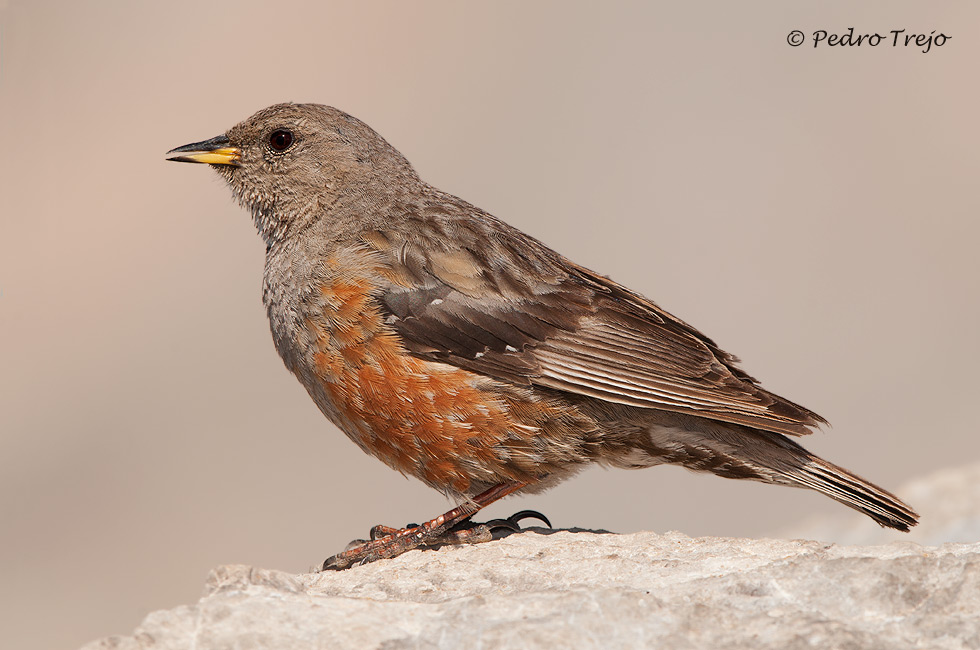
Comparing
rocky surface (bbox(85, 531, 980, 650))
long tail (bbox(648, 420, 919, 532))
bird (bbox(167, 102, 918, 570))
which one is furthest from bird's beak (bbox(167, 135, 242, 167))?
rocky surface (bbox(85, 531, 980, 650))

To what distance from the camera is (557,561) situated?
535cm

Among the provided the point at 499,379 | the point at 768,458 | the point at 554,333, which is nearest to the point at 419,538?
the point at 499,379

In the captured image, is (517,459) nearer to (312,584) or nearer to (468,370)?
(468,370)

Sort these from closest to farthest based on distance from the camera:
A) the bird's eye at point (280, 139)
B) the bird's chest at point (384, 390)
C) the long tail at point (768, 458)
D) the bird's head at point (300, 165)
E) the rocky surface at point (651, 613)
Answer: the rocky surface at point (651, 613), the bird's chest at point (384, 390), the long tail at point (768, 458), the bird's head at point (300, 165), the bird's eye at point (280, 139)

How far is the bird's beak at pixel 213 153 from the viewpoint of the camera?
7.70 metres

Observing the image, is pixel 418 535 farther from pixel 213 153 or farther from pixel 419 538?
pixel 213 153

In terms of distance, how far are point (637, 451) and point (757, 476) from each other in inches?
27.9

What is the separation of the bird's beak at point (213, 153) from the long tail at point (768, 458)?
360 centimetres

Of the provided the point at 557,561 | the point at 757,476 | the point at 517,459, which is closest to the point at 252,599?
the point at 557,561

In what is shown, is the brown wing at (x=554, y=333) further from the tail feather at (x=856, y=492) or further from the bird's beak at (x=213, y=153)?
the bird's beak at (x=213, y=153)

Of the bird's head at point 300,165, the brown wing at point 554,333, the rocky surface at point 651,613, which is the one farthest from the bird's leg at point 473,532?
the bird's head at point 300,165

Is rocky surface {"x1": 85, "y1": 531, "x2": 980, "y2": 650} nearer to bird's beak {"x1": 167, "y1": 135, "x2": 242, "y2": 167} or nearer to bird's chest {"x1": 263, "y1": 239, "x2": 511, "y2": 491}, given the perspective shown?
bird's chest {"x1": 263, "y1": 239, "x2": 511, "y2": 491}

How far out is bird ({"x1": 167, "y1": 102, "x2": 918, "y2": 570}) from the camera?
19.8 ft

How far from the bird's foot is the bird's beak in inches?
116
